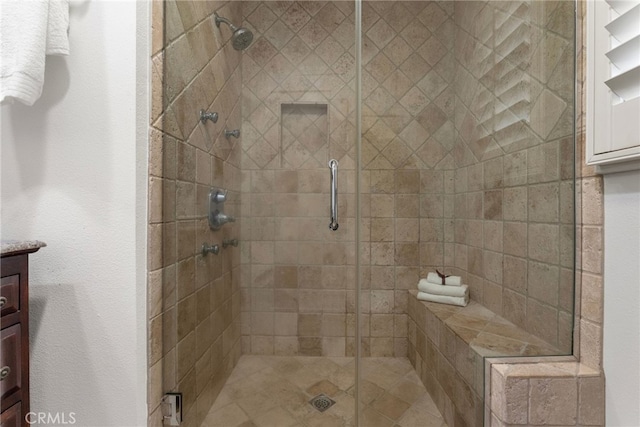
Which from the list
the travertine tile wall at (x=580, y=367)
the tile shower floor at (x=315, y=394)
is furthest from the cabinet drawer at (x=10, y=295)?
the travertine tile wall at (x=580, y=367)

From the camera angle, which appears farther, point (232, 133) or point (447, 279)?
point (447, 279)

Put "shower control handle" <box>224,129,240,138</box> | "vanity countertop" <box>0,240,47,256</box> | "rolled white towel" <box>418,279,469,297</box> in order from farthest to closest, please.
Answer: "rolled white towel" <box>418,279,469,297</box> < "shower control handle" <box>224,129,240,138</box> < "vanity countertop" <box>0,240,47,256</box>

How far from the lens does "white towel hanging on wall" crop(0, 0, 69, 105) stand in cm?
64

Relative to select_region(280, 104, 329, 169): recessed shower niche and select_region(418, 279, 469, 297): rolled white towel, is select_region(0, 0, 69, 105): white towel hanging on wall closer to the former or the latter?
select_region(280, 104, 329, 169): recessed shower niche

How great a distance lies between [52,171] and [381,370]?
1422 millimetres

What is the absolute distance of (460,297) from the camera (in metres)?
1.28

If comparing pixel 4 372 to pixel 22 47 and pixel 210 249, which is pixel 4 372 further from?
pixel 22 47

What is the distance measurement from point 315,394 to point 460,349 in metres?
0.60

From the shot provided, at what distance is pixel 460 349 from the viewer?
994 mm

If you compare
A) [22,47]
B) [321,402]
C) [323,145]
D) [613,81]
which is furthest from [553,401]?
[22,47]

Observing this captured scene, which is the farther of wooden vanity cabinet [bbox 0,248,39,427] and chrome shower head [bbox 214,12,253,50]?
chrome shower head [bbox 214,12,253,50]

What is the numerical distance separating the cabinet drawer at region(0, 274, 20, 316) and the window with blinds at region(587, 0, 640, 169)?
58.6 inches

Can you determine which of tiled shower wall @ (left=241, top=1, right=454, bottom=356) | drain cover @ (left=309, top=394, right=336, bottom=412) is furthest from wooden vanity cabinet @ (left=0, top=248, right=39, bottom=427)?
drain cover @ (left=309, top=394, right=336, bottom=412)

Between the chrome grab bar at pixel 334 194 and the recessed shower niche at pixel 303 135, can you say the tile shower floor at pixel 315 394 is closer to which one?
the chrome grab bar at pixel 334 194
